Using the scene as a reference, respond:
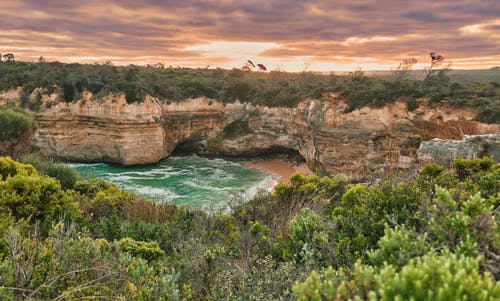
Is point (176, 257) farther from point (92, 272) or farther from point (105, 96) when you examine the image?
point (105, 96)

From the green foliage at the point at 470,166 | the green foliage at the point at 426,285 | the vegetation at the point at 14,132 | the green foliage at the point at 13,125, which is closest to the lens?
the green foliage at the point at 426,285

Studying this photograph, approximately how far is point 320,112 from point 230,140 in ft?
33.5

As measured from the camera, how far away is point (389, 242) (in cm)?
285

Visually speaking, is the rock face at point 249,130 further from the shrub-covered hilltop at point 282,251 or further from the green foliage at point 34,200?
the green foliage at point 34,200

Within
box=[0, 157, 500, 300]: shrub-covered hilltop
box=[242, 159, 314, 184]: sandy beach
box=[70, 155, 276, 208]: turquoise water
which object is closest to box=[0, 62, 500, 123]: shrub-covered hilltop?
box=[242, 159, 314, 184]: sandy beach

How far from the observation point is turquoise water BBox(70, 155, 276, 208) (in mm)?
24109

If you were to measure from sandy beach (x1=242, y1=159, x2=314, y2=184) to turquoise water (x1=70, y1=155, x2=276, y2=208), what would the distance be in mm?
1117

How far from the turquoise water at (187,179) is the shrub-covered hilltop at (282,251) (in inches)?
557

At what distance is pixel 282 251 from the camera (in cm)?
565

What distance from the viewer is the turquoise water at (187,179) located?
24.1 metres

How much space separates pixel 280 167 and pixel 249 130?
4590 millimetres

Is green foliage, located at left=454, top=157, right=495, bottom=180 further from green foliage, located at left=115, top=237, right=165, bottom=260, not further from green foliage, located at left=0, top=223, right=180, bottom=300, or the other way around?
green foliage, located at left=0, top=223, right=180, bottom=300

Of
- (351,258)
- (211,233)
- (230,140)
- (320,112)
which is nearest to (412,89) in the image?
(320,112)

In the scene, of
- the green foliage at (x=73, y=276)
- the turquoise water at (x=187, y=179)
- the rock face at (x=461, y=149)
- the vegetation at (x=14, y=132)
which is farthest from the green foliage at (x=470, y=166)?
the vegetation at (x=14, y=132)
